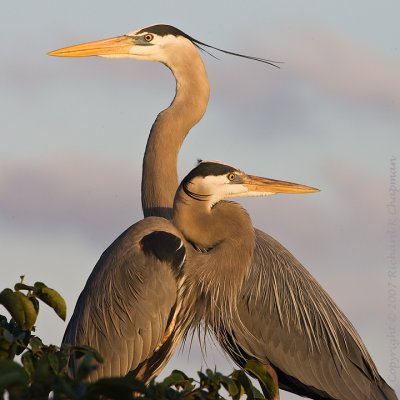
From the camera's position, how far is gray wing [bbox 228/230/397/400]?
6.77 m

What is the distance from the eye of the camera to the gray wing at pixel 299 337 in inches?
266

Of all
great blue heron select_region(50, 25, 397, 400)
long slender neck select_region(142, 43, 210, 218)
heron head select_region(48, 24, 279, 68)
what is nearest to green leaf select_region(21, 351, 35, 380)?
great blue heron select_region(50, 25, 397, 400)

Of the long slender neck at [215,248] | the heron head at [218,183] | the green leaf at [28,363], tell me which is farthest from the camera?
the long slender neck at [215,248]

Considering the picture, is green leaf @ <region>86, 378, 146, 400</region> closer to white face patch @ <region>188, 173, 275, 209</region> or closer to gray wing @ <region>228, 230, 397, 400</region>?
white face patch @ <region>188, 173, 275, 209</region>

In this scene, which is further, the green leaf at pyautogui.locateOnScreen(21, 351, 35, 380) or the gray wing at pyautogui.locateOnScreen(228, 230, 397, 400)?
the gray wing at pyautogui.locateOnScreen(228, 230, 397, 400)

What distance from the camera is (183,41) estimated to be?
7559 millimetres

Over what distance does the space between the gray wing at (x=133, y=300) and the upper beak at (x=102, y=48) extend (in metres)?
2.15

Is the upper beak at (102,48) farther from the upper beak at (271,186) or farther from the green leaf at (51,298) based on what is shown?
the green leaf at (51,298)

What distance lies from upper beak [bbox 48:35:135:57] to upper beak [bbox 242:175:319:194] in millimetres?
2016

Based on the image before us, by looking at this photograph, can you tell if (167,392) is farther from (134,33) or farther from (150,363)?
(134,33)

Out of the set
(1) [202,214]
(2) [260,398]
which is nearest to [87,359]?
(2) [260,398]

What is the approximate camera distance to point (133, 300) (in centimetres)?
603

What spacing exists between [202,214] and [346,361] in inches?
64.9

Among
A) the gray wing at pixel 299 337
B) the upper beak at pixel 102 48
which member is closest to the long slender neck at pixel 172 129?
the upper beak at pixel 102 48
